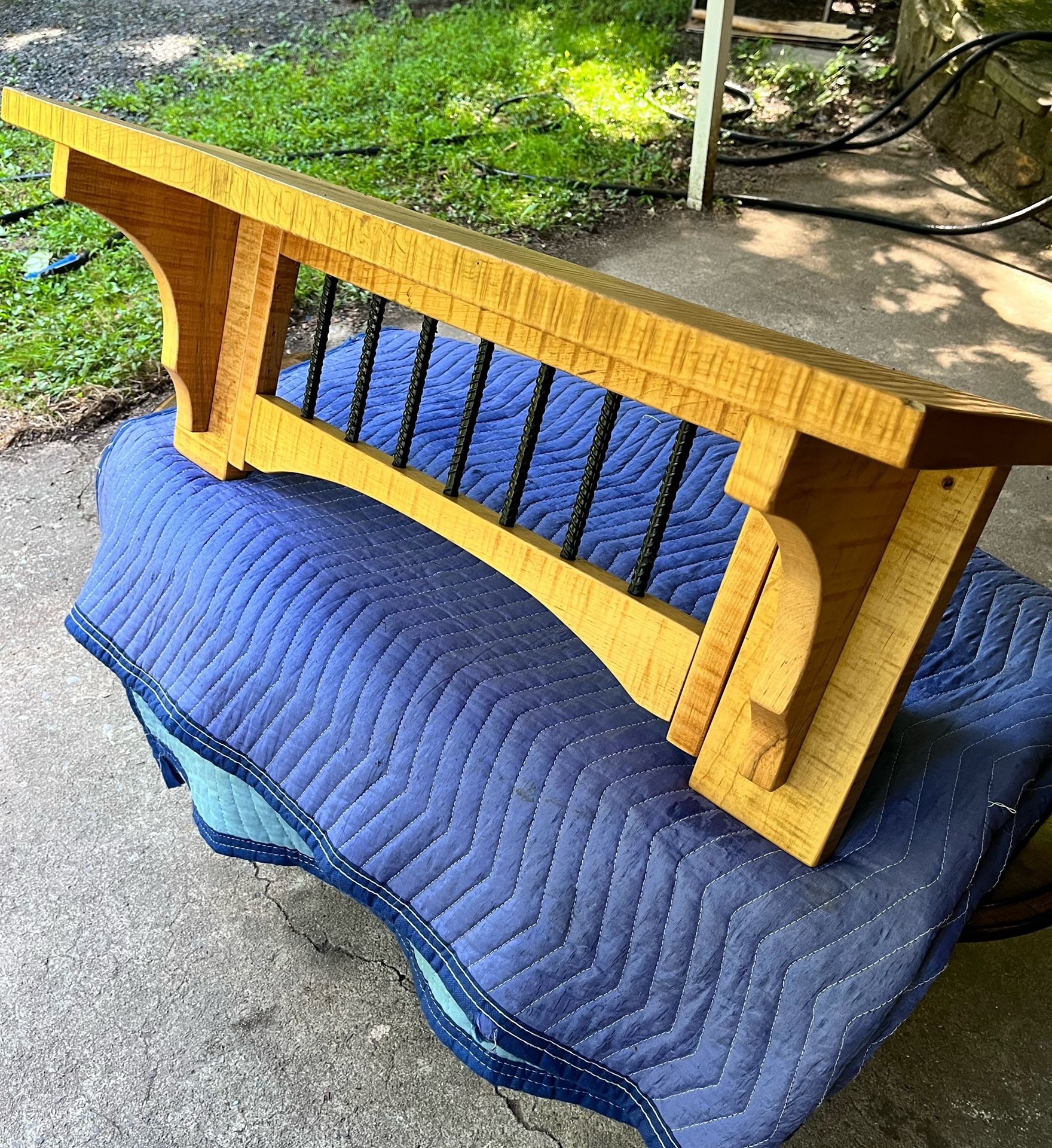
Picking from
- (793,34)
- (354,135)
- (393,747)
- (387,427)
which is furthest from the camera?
(793,34)

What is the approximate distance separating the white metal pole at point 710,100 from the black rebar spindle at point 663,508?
385 cm

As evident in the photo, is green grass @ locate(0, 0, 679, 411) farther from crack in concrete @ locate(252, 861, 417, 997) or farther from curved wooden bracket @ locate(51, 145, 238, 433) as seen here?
crack in concrete @ locate(252, 861, 417, 997)

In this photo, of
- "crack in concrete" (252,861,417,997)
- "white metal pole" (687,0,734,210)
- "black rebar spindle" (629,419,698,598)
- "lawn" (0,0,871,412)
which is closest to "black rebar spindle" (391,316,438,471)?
"black rebar spindle" (629,419,698,598)

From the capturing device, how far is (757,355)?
0.71 metres

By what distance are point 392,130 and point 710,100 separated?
68.8 inches

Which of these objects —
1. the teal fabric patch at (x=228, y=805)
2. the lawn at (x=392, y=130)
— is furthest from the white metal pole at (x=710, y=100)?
the teal fabric patch at (x=228, y=805)

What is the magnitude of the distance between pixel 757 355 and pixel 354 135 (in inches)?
200

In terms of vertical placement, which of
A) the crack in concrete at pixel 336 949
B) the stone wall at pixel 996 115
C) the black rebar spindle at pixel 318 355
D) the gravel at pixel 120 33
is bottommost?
the crack in concrete at pixel 336 949

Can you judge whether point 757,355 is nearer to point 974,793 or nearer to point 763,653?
point 763,653

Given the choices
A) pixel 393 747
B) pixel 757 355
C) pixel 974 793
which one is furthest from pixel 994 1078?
pixel 757 355

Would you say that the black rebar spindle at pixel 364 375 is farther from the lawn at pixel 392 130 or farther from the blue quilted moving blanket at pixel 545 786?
the lawn at pixel 392 130

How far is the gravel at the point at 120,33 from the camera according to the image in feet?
19.4

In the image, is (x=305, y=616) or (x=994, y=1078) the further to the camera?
(x=994, y=1078)

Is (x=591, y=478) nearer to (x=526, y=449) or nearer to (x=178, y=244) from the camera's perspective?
(x=526, y=449)
